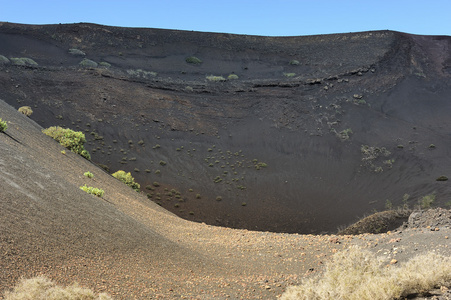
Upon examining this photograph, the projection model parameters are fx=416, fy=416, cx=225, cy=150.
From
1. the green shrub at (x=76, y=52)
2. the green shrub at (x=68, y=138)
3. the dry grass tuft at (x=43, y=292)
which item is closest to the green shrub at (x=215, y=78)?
the green shrub at (x=76, y=52)

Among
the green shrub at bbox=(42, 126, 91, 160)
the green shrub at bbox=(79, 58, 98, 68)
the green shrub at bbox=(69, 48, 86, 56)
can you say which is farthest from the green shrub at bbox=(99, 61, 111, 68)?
the green shrub at bbox=(42, 126, 91, 160)

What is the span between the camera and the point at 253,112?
124 feet

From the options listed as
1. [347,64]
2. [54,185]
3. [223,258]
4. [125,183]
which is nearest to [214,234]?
[223,258]

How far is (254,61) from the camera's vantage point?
162 ft

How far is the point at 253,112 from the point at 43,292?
32.6m

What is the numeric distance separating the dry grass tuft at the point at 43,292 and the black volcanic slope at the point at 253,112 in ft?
54.9

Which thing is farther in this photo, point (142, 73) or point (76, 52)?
point (76, 52)

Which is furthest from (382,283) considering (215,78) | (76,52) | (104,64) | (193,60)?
(76,52)

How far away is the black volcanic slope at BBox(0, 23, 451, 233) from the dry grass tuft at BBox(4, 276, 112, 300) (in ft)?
54.9

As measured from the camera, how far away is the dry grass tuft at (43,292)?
19.2 feet

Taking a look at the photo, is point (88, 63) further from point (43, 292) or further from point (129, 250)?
point (43, 292)

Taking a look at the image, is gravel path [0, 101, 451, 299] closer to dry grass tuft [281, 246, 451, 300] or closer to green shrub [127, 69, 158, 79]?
dry grass tuft [281, 246, 451, 300]

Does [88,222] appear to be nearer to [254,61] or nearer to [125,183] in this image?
[125,183]

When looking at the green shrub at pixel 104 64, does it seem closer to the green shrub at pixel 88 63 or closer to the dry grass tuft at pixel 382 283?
the green shrub at pixel 88 63
